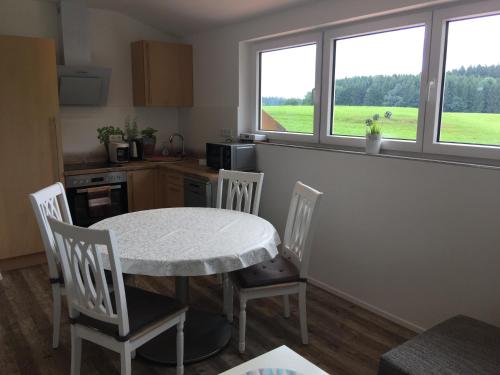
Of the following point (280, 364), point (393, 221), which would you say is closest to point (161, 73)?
point (393, 221)

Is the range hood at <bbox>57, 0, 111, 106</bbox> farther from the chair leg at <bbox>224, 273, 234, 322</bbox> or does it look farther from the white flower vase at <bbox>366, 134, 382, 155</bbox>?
the white flower vase at <bbox>366, 134, 382, 155</bbox>

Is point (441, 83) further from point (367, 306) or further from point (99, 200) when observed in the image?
point (99, 200)

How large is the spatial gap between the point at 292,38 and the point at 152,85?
5.35 feet

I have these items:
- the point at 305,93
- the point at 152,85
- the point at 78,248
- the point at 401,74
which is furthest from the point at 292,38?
the point at 78,248

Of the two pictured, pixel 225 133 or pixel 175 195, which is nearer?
pixel 175 195

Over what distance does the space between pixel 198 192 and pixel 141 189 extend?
0.82 metres

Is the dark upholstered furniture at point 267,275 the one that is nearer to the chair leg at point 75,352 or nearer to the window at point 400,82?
the chair leg at point 75,352

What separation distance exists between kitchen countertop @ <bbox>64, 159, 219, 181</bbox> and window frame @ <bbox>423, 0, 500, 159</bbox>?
1724 mm

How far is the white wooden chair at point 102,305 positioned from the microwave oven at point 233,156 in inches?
68.6

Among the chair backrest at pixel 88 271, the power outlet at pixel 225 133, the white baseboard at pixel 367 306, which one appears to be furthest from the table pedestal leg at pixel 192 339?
the power outlet at pixel 225 133

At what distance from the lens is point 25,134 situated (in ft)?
11.4

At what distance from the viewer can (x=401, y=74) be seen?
278cm

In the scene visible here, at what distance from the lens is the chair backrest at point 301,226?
2.39 m

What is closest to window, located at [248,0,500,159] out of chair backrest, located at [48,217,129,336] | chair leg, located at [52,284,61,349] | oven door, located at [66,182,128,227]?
oven door, located at [66,182,128,227]
